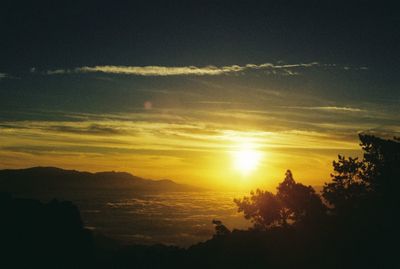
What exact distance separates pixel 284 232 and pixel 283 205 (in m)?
4.06

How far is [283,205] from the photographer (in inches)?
1630

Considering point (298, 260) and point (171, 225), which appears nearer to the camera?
point (298, 260)

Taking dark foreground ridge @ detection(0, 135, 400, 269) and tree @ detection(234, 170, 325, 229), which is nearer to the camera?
dark foreground ridge @ detection(0, 135, 400, 269)

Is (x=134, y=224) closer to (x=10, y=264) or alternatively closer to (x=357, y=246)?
(x=10, y=264)

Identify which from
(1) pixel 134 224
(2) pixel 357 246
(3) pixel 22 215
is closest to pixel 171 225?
(1) pixel 134 224

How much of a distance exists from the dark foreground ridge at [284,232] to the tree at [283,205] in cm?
9

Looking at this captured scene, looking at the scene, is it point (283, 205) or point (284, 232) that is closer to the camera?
point (284, 232)

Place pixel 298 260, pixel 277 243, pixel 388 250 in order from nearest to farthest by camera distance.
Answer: pixel 388 250 < pixel 298 260 < pixel 277 243

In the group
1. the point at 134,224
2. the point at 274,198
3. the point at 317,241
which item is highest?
the point at 274,198

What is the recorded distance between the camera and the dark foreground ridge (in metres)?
31.8

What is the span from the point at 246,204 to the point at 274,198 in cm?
287

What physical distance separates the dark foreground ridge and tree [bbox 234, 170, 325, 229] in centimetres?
9

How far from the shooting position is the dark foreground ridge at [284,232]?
104 feet

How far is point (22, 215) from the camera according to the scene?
4181cm
